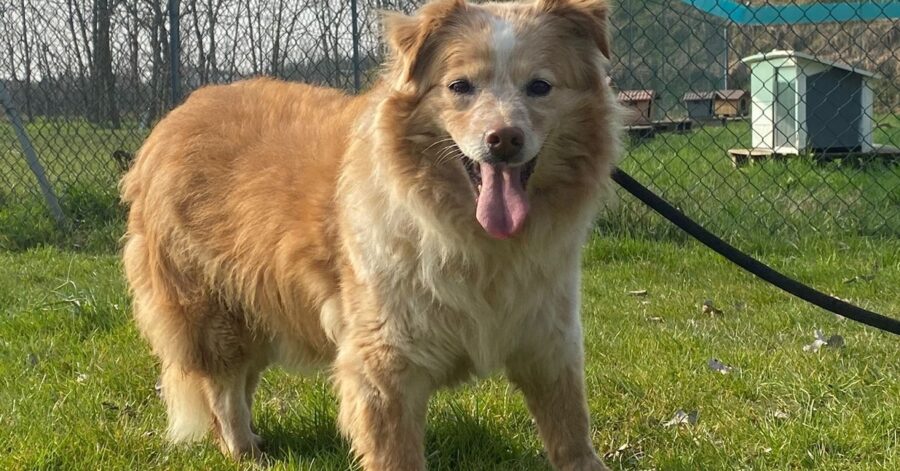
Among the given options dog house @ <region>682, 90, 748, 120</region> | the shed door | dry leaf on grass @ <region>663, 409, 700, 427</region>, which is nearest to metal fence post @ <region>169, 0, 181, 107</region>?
dry leaf on grass @ <region>663, 409, 700, 427</region>

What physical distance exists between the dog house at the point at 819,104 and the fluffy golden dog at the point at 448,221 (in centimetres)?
618

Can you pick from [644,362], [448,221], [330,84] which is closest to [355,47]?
[330,84]

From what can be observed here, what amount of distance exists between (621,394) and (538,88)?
144cm

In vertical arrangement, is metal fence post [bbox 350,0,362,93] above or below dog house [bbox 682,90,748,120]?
above

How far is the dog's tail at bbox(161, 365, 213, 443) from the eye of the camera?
323cm

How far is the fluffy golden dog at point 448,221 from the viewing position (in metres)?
2.53

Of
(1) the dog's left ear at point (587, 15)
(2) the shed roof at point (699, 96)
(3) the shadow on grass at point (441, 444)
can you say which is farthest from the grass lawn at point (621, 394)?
(2) the shed roof at point (699, 96)

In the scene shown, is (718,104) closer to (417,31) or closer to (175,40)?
(175,40)

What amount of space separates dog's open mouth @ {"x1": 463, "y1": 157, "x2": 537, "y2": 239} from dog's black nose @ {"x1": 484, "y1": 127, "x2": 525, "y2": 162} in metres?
0.07

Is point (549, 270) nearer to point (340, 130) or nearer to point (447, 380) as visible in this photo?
point (447, 380)

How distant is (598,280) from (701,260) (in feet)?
2.29

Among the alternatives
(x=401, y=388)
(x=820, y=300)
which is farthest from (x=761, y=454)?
(x=401, y=388)

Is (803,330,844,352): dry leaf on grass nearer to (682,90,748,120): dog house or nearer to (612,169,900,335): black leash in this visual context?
(612,169,900,335): black leash

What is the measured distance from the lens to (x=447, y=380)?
2.71 m
